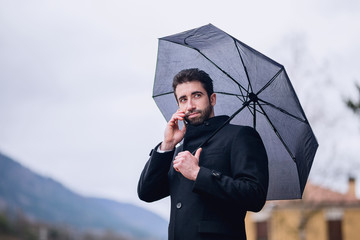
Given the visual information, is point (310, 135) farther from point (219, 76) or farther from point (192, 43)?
point (192, 43)

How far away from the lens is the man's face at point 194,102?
3057mm

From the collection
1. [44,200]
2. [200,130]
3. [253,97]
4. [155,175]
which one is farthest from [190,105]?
[44,200]

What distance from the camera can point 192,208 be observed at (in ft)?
9.21

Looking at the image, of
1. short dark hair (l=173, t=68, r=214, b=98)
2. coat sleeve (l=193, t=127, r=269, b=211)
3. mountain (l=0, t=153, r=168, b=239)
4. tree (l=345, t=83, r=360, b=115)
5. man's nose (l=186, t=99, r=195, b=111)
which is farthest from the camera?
mountain (l=0, t=153, r=168, b=239)

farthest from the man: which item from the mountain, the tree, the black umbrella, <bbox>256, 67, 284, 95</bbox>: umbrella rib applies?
the mountain

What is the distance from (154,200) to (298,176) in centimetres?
101

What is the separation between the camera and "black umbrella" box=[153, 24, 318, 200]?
10.8 feet

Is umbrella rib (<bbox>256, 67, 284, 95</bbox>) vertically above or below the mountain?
below

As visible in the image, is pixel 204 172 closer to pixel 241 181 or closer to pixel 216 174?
pixel 216 174

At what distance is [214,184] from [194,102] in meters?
0.61

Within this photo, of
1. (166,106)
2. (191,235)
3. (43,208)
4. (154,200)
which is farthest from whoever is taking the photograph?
(43,208)

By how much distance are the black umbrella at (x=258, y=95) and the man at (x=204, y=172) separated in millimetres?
287

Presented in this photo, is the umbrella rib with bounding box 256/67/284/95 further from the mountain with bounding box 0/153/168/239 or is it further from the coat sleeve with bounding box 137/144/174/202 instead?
the mountain with bounding box 0/153/168/239

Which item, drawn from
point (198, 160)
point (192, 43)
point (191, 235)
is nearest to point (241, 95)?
point (192, 43)
